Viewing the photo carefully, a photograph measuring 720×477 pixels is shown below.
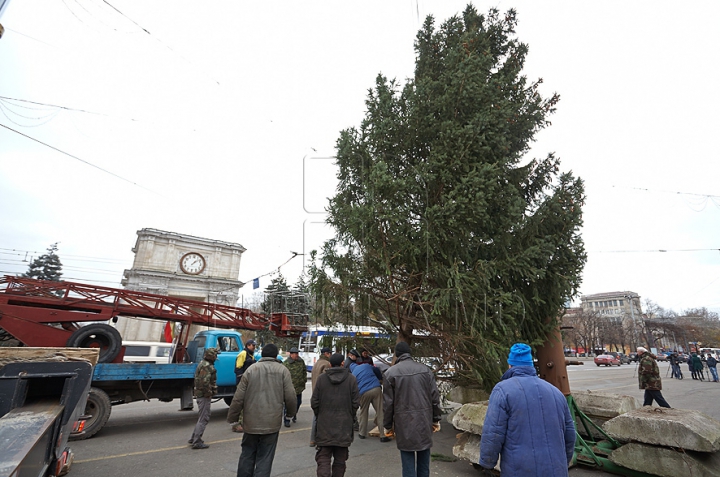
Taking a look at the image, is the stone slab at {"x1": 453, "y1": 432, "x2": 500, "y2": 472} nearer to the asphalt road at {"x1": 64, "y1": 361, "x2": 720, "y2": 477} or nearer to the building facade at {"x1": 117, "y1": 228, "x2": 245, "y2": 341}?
the asphalt road at {"x1": 64, "y1": 361, "x2": 720, "y2": 477}

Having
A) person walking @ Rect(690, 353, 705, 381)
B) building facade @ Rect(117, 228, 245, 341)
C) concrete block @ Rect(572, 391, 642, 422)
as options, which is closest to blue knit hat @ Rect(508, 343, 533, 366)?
concrete block @ Rect(572, 391, 642, 422)

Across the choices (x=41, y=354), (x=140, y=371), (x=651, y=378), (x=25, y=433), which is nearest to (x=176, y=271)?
(x=140, y=371)

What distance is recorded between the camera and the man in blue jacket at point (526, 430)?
270 centimetres

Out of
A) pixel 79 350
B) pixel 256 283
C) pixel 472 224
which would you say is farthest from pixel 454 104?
pixel 256 283

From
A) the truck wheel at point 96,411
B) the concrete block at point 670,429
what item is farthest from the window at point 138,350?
the concrete block at point 670,429

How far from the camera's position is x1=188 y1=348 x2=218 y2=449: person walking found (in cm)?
629

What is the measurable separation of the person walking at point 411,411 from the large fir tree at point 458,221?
1.77m

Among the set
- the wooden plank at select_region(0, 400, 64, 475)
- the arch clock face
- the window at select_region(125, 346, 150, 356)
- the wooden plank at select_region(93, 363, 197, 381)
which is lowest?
the window at select_region(125, 346, 150, 356)

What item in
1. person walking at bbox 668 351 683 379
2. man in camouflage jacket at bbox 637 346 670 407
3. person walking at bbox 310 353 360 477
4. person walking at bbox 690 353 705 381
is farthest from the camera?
person walking at bbox 668 351 683 379

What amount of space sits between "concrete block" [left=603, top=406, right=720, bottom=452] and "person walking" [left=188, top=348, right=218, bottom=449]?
21.7 feet

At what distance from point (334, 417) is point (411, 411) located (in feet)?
3.21

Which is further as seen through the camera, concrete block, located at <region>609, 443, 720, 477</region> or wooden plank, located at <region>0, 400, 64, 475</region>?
concrete block, located at <region>609, 443, 720, 477</region>

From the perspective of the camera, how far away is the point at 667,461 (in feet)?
15.0

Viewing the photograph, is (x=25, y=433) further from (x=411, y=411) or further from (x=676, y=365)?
(x=676, y=365)
